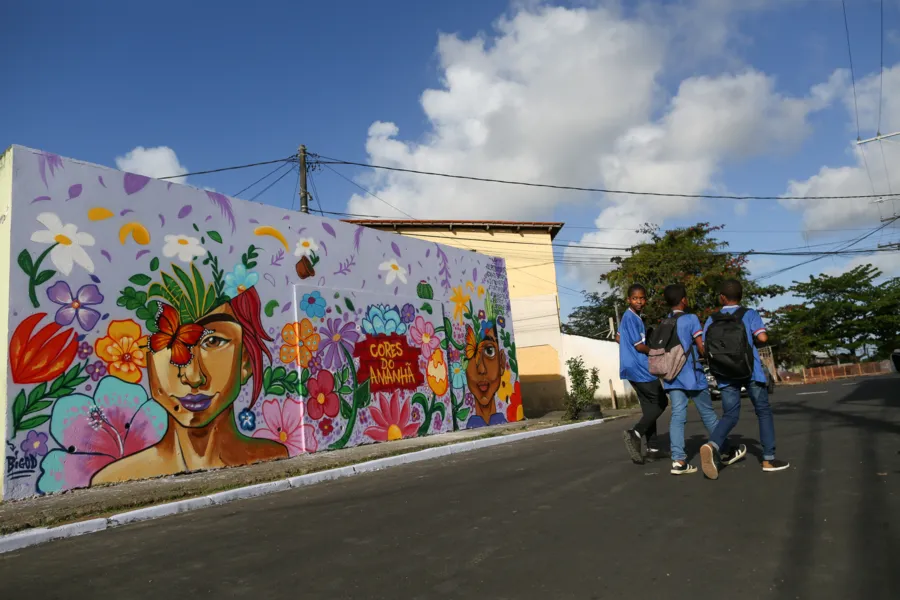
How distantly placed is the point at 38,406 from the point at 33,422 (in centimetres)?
18

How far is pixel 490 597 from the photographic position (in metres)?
2.92

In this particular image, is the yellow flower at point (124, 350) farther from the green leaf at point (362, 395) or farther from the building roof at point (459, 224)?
the building roof at point (459, 224)

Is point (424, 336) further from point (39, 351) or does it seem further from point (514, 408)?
point (39, 351)

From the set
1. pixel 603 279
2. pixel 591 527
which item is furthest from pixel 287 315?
pixel 603 279

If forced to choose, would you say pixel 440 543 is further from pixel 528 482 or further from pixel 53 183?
pixel 53 183

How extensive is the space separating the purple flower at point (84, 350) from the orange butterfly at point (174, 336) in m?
0.77

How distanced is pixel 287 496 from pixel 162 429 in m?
2.87

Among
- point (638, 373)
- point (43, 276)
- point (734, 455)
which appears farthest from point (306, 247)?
point (734, 455)

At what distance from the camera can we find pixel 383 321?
12406 mm

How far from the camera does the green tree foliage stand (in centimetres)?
4422

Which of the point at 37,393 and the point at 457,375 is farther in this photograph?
the point at 457,375


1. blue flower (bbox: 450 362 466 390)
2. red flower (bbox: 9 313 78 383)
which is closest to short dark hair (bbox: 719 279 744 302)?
red flower (bbox: 9 313 78 383)

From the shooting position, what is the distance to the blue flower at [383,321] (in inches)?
475

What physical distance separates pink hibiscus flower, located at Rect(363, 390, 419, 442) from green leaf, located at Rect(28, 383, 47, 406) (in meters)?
5.32
